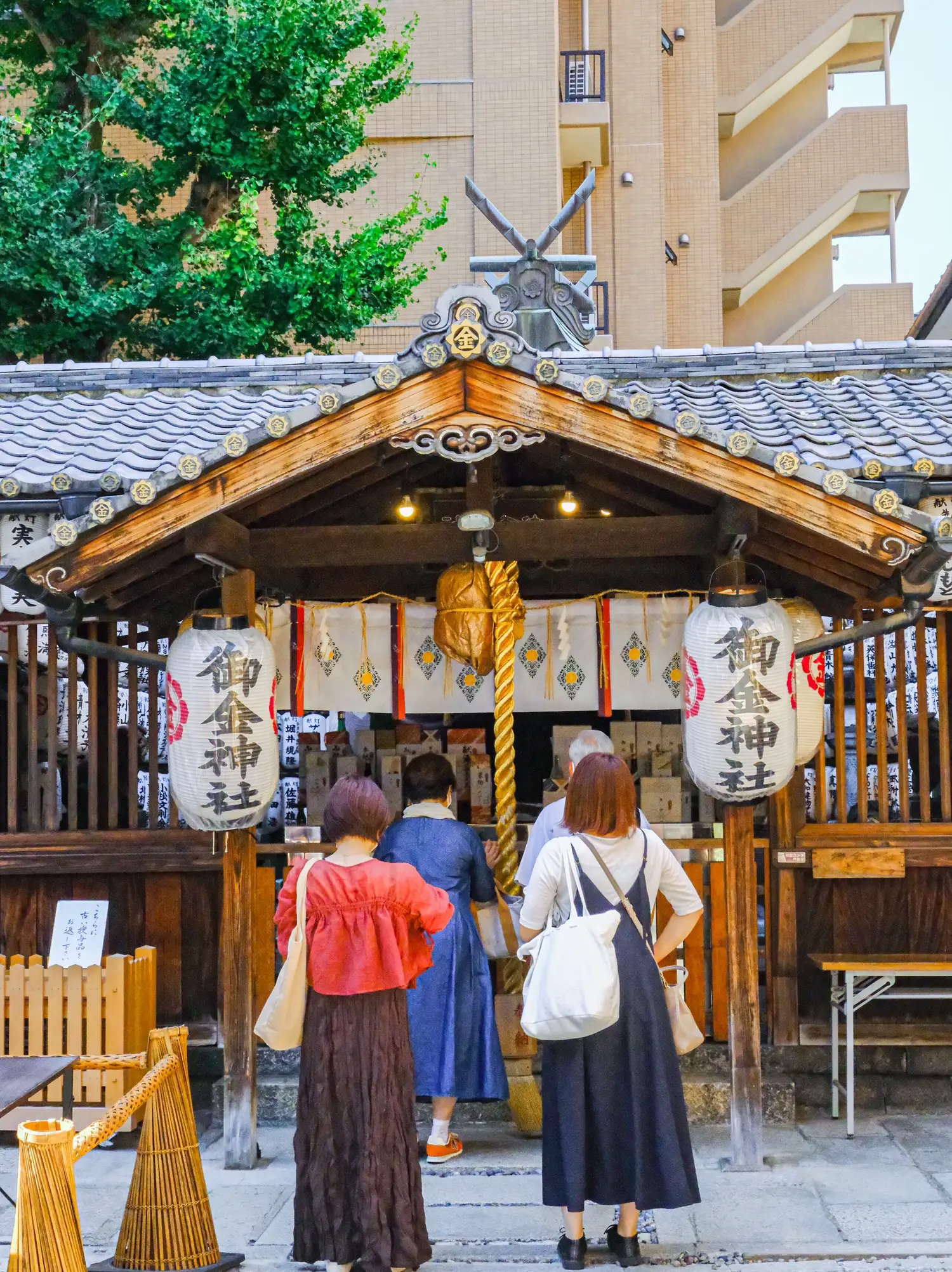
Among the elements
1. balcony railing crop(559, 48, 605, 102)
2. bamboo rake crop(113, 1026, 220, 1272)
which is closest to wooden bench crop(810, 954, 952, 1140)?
bamboo rake crop(113, 1026, 220, 1272)

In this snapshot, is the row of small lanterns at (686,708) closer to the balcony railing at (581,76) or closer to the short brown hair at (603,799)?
the short brown hair at (603,799)

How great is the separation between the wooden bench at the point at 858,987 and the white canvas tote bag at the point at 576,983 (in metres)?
2.92

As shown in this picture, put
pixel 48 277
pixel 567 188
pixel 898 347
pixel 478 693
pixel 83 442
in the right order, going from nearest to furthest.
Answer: pixel 478 693 → pixel 83 442 → pixel 898 347 → pixel 48 277 → pixel 567 188

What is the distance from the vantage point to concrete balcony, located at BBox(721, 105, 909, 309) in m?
30.0

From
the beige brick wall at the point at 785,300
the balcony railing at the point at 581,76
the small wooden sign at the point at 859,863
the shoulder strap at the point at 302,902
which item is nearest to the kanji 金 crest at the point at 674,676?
the small wooden sign at the point at 859,863

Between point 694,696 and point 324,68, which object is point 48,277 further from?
point 694,696

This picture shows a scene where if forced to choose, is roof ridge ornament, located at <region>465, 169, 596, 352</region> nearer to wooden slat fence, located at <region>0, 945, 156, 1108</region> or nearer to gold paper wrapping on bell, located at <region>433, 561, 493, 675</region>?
gold paper wrapping on bell, located at <region>433, 561, 493, 675</region>

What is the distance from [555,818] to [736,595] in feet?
5.56

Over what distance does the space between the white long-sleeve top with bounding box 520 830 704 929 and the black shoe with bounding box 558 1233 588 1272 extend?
4.88 ft

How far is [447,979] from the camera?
765 centimetres

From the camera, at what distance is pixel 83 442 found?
990cm

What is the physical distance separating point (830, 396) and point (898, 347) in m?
1.38

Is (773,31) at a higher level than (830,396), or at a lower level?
higher

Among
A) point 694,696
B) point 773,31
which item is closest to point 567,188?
point 773,31
